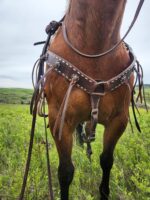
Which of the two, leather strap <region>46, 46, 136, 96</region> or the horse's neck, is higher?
the horse's neck

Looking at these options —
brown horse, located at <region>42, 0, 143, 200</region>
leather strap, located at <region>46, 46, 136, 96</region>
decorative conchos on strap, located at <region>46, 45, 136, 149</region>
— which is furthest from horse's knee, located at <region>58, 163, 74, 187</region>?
leather strap, located at <region>46, 46, 136, 96</region>

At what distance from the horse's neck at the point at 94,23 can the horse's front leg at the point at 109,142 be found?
2.75 ft

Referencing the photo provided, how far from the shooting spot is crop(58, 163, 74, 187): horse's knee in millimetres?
3930

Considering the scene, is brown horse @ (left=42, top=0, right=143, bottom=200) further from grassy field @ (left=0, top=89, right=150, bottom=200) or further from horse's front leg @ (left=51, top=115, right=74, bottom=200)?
grassy field @ (left=0, top=89, right=150, bottom=200)

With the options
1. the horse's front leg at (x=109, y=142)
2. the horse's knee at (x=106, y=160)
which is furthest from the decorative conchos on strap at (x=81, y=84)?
the horse's knee at (x=106, y=160)

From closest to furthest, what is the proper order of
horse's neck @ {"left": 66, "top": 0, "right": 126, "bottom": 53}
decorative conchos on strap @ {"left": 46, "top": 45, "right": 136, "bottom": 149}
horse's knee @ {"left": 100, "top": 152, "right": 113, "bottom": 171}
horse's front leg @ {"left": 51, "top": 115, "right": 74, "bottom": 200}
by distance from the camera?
horse's neck @ {"left": 66, "top": 0, "right": 126, "bottom": 53} → decorative conchos on strap @ {"left": 46, "top": 45, "right": 136, "bottom": 149} → horse's front leg @ {"left": 51, "top": 115, "right": 74, "bottom": 200} → horse's knee @ {"left": 100, "top": 152, "right": 113, "bottom": 171}

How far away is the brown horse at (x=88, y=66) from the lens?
3.34 metres

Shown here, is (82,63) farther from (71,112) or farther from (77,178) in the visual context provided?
(77,178)

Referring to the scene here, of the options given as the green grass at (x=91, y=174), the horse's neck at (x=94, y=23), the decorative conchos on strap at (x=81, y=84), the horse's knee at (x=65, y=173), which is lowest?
the green grass at (x=91, y=174)

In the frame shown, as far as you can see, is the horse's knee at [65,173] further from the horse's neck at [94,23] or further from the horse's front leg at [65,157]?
the horse's neck at [94,23]

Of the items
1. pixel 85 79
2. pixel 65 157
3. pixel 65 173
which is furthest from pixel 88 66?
pixel 65 173

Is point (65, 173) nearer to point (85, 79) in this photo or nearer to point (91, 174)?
point (85, 79)

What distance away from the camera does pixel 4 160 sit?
6223 mm

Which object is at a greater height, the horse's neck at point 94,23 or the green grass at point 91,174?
the horse's neck at point 94,23
